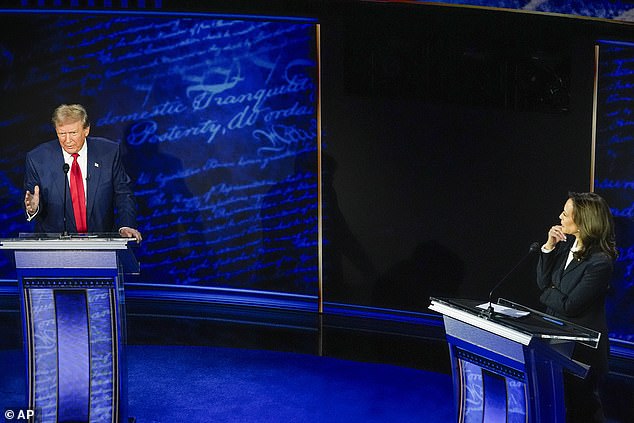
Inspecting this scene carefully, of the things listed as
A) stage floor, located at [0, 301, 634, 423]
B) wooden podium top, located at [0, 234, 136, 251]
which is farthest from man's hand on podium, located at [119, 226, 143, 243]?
stage floor, located at [0, 301, 634, 423]

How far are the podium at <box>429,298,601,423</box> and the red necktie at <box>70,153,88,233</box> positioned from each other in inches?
69.6

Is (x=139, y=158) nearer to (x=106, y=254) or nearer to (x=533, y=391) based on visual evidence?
(x=106, y=254)

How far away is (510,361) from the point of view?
2857mm

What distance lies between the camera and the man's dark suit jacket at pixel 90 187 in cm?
377

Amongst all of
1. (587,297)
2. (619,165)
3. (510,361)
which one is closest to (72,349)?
(510,361)

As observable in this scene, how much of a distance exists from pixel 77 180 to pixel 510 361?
2166mm

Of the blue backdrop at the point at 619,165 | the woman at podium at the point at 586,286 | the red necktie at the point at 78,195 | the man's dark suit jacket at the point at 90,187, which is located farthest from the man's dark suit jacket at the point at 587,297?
the red necktie at the point at 78,195

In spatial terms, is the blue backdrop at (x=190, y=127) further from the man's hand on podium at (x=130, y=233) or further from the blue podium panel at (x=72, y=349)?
the blue podium panel at (x=72, y=349)

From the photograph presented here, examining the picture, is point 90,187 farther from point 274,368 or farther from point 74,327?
point 274,368

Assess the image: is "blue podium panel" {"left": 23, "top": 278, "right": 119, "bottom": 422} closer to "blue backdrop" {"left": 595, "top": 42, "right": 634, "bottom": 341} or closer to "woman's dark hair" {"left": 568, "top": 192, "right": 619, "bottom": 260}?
"woman's dark hair" {"left": 568, "top": 192, "right": 619, "bottom": 260}

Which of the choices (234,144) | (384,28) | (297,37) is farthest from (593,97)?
(234,144)

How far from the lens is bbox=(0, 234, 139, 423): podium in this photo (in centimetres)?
337

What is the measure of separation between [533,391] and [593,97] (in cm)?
319

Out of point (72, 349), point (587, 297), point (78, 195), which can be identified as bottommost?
point (72, 349)
